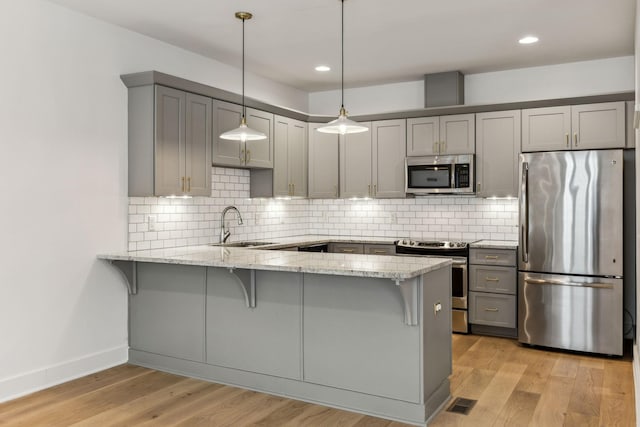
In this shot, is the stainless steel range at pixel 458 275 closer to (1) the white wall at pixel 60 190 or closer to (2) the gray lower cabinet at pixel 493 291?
(2) the gray lower cabinet at pixel 493 291

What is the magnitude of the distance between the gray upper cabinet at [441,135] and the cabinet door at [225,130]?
1.93 meters

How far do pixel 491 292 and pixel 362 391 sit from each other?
235cm

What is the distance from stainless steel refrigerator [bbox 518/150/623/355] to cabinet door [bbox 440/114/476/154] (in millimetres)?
744

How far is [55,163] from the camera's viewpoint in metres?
3.86

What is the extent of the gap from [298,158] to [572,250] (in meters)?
2.90

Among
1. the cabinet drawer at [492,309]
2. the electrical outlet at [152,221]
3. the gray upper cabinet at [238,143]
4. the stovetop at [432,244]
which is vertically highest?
the gray upper cabinet at [238,143]

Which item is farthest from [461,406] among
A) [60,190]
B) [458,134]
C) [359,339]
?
[60,190]

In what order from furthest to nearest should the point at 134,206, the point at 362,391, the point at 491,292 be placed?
the point at 491,292, the point at 134,206, the point at 362,391

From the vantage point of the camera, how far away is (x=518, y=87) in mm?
5723

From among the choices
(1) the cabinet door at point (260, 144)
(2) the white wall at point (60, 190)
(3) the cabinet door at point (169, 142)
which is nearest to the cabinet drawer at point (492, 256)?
(1) the cabinet door at point (260, 144)

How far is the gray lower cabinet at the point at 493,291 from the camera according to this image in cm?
517

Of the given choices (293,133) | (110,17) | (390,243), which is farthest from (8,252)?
(390,243)

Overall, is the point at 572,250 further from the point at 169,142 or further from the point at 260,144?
the point at 169,142

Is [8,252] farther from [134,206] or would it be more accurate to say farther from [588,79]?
[588,79]
